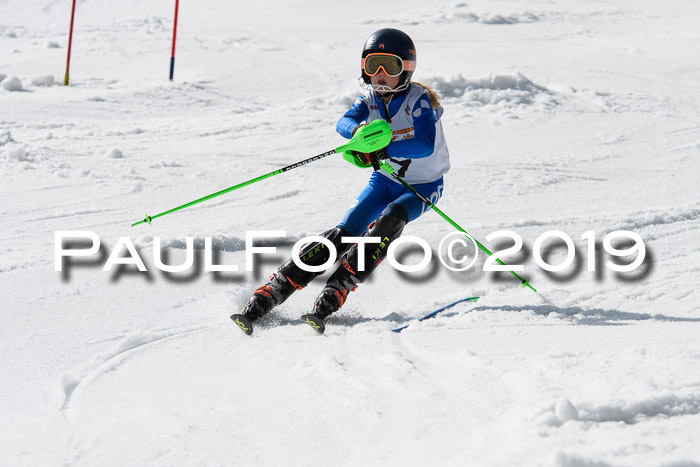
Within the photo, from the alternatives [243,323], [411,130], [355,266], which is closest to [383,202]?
[411,130]

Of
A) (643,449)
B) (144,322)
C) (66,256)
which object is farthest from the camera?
(66,256)

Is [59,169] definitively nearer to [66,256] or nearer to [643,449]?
[66,256]

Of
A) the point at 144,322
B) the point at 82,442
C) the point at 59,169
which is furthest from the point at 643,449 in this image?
the point at 59,169

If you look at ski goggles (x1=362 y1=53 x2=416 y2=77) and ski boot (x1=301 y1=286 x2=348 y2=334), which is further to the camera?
ski goggles (x1=362 y1=53 x2=416 y2=77)

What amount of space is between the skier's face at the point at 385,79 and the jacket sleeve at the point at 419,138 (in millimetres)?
165

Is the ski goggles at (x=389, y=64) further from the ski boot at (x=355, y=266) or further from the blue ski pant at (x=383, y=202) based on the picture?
the ski boot at (x=355, y=266)

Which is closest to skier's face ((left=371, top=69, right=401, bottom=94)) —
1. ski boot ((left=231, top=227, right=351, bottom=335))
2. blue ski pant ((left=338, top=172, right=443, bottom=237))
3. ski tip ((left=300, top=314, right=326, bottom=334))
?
blue ski pant ((left=338, top=172, right=443, bottom=237))

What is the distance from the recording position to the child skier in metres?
3.75

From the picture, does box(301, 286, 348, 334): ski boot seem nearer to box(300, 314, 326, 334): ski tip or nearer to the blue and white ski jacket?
box(300, 314, 326, 334): ski tip

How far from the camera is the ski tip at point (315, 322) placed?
3.50 m

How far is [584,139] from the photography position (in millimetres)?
7945

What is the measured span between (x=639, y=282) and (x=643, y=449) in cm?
230

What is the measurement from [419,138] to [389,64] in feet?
1.51

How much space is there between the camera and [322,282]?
15.1 ft
